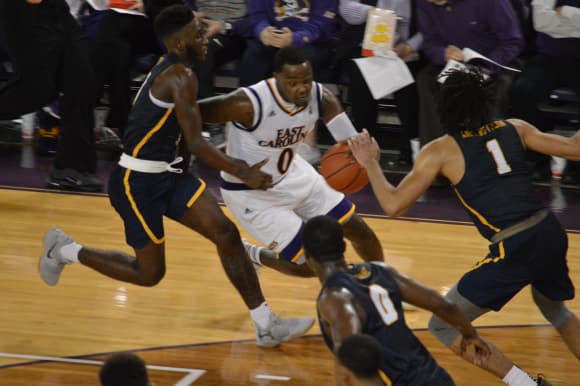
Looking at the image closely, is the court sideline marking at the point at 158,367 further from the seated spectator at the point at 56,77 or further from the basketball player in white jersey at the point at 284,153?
the seated spectator at the point at 56,77

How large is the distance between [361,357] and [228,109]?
8.89ft

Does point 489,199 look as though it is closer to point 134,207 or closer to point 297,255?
point 297,255

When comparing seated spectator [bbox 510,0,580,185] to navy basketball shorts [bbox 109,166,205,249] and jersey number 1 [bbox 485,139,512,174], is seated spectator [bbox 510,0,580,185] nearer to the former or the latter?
navy basketball shorts [bbox 109,166,205,249]

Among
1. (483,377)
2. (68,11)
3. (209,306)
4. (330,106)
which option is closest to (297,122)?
(330,106)

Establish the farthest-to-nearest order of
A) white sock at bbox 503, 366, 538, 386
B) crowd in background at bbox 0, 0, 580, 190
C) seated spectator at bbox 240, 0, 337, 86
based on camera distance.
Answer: seated spectator at bbox 240, 0, 337, 86 < crowd in background at bbox 0, 0, 580, 190 < white sock at bbox 503, 366, 538, 386

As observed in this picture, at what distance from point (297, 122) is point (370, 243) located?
2.65ft

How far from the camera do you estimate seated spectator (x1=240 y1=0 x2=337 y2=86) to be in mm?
9109

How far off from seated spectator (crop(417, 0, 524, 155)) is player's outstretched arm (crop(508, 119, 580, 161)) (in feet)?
12.1

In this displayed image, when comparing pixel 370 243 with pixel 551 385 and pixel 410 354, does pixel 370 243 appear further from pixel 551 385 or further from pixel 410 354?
pixel 410 354

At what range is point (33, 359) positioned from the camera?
5.46m

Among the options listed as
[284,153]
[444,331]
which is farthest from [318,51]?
[444,331]

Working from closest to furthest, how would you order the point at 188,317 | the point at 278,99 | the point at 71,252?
the point at 278,99 → the point at 71,252 → the point at 188,317

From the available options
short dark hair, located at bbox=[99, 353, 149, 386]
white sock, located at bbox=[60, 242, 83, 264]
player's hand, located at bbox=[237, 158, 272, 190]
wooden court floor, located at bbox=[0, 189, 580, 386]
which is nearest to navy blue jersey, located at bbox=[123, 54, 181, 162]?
player's hand, located at bbox=[237, 158, 272, 190]

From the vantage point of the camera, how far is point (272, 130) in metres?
5.89
